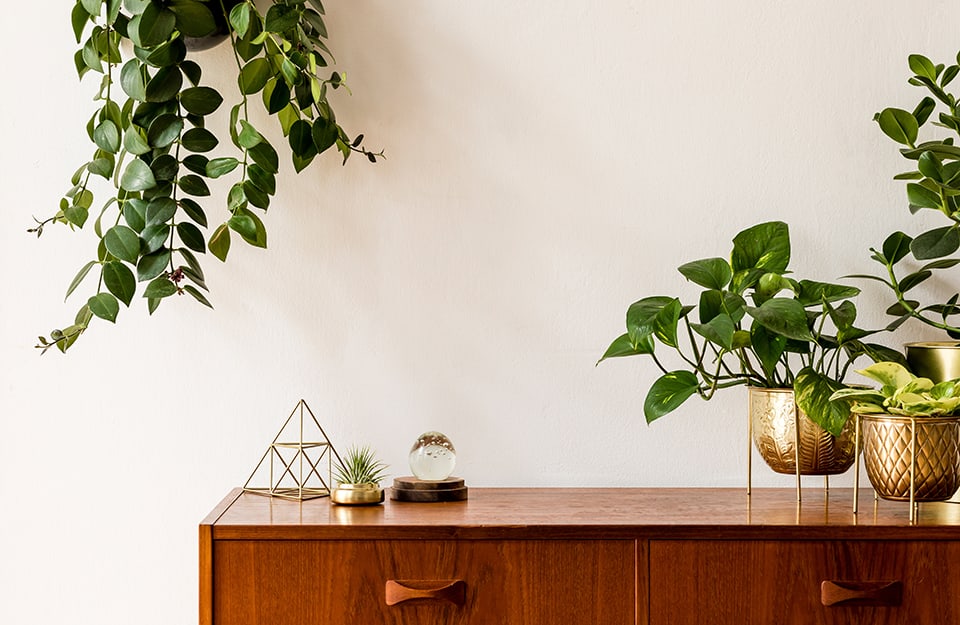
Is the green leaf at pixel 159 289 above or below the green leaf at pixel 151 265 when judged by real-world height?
below

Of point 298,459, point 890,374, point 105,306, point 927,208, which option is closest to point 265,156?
point 105,306

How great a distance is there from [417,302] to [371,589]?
58 centimetres

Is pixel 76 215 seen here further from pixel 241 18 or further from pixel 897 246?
pixel 897 246

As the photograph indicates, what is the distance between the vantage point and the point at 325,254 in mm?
1788

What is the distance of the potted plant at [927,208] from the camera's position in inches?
62.7

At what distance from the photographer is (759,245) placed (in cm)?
158

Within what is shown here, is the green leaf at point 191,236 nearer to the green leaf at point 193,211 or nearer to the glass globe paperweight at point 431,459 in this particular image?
the green leaf at point 193,211

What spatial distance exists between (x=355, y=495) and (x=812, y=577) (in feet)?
2.31

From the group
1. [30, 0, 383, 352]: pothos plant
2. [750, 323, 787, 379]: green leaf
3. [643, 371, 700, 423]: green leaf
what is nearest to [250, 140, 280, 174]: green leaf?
[30, 0, 383, 352]: pothos plant

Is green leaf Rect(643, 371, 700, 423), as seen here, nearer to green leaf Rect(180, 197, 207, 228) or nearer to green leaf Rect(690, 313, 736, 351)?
green leaf Rect(690, 313, 736, 351)

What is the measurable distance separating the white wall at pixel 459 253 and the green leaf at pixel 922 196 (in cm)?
13

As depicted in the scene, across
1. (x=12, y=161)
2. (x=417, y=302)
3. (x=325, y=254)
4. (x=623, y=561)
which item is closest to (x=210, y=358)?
(x=325, y=254)

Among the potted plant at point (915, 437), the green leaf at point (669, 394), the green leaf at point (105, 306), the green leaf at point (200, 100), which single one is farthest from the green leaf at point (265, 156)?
the potted plant at point (915, 437)

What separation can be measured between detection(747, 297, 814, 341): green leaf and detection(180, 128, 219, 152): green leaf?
3.05 ft
